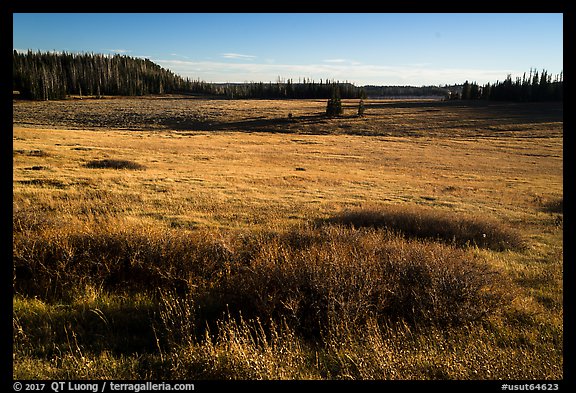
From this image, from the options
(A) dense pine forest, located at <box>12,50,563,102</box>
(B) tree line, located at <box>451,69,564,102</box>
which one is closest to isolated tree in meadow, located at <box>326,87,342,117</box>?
(A) dense pine forest, located at <box>12,50,563,102</box>

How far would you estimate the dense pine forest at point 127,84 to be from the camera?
9594 centimetres

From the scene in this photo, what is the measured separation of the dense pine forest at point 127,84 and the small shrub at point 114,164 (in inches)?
2992

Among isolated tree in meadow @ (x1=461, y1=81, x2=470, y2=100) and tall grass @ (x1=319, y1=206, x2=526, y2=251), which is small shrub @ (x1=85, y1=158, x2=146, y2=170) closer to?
tall grass @ (x1=319, y1=206, x2=526, y2=251)

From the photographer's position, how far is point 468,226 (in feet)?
A: 40.9

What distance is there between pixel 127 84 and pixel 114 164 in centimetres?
11680

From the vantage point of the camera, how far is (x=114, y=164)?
2664 centimetres

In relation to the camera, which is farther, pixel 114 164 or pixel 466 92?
pixel 466 92

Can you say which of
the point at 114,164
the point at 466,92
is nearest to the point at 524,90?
the point at 466,92

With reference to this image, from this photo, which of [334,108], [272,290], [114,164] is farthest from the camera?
[334,108]

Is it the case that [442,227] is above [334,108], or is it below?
below

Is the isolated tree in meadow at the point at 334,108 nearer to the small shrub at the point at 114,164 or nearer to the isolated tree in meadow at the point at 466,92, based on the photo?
the small shrub at the point at 114,164

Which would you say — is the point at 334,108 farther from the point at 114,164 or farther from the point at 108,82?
the point at 108,82
